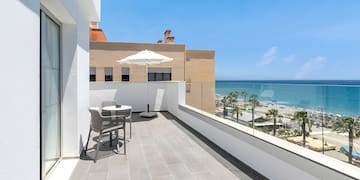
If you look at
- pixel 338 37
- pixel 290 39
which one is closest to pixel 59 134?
pixel 338 37

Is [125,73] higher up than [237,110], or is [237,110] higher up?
[125,73]

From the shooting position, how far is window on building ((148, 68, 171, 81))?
1845cm

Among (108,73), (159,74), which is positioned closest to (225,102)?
(159,74)

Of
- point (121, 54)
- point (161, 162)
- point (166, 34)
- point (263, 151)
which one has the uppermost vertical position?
point (166, 34)

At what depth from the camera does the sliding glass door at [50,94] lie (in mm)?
2434

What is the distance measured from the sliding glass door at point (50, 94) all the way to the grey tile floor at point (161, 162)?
438mm

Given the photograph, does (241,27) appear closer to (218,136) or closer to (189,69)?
(189,69)

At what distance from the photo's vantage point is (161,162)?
10.7 ft

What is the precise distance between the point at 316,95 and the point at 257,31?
5444 centimetres

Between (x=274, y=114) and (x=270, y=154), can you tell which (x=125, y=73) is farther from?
(x=270, y=154)

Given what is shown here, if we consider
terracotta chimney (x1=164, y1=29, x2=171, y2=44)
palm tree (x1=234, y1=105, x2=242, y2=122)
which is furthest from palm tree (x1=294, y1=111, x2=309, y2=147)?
terracotta chimney (x1=164, y1=29, x2=171, y2=44)

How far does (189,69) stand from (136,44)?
6209 millimetres
